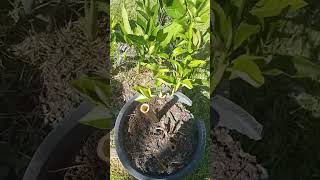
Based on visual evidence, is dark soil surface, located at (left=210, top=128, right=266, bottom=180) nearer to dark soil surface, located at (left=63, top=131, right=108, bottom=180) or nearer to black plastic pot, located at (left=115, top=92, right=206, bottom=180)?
black plastic pot, located at (left=115, top=92, right=206, bottom=180)

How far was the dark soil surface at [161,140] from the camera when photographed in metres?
2.04

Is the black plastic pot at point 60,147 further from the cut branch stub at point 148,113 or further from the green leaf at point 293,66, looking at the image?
the green leaf at point 293,66

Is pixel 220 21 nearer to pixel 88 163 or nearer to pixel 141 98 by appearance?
pixel 141 98

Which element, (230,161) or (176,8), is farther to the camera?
(230,161)

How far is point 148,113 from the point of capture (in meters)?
2.05

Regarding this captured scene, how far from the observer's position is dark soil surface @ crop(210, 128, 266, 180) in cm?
212

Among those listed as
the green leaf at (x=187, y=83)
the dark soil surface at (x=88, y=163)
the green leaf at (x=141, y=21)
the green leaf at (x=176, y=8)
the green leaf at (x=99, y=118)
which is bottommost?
the dark soil surface at (x=88, y=163)

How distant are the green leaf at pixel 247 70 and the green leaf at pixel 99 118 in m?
0.51

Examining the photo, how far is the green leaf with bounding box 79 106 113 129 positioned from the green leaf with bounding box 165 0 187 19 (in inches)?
17.8

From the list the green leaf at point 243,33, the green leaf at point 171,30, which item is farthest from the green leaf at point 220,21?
the green leaf at point 171,30

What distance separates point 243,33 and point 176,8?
0.29m

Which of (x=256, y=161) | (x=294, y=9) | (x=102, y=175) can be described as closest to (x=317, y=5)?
(x=294, y=9)

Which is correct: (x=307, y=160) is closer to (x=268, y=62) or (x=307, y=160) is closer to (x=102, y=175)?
(x=268, y=62)

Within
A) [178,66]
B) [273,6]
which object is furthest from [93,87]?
[273,6]
